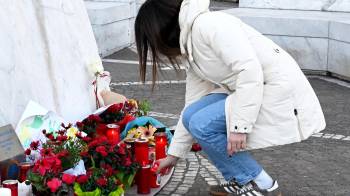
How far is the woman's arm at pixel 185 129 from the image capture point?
3793 mm

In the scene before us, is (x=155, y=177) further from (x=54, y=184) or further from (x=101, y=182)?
(x=54, y=184)

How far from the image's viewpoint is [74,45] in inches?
184

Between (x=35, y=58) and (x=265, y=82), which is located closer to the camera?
(x=265, y=82)

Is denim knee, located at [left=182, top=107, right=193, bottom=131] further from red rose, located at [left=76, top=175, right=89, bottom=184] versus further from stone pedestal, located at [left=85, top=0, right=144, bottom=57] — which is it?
stone pedestal, located at [left=85, top=0, right=144, bottom=57]

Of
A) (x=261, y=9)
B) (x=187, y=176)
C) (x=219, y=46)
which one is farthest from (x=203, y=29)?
(x=261, y=9)

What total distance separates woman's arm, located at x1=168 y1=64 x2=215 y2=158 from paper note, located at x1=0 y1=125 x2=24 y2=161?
0.79 m

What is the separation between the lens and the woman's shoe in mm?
3703

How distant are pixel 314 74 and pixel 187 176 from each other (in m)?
4.33

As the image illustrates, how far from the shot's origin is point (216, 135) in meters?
3.60

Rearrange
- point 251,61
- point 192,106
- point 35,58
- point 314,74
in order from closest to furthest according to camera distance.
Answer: point 251,61
point 192,106
point 35,58
point 314,74

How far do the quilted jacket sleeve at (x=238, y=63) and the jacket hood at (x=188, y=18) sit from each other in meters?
0.05

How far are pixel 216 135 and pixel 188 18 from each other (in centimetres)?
60

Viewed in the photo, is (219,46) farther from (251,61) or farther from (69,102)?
(69,102)

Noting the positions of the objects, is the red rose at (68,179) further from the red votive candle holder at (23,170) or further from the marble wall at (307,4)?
the marble wall at (307,4)
